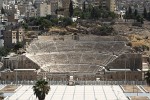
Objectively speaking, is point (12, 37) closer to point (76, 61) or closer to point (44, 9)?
point (76, 61)

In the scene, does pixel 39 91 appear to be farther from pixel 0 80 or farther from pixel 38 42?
pixel 38 42

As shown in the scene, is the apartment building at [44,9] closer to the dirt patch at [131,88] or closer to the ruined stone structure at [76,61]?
the ruined stone structure at [76,61]

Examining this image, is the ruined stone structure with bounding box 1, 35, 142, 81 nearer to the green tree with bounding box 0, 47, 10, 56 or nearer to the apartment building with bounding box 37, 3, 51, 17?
the green tree with bounding box 0, 47, 10, 56

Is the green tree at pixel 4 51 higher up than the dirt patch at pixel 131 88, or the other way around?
the green tree at pixel 4 51

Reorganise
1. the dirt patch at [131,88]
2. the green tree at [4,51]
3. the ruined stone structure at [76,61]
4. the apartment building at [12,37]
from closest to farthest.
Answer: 1. the dirt patch at [131,88]
2. the ruined stone structure at [76,61]
3. the green tree at [4,51]
4. the apartment building at [12,37]

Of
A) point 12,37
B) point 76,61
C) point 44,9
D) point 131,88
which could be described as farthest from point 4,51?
point 44,9

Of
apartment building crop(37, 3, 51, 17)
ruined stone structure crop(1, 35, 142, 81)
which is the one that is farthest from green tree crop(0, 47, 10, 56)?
apartment building crop(37, 3, 51, 17)

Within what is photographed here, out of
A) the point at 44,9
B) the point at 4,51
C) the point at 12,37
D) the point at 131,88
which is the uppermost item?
the point at 44,9

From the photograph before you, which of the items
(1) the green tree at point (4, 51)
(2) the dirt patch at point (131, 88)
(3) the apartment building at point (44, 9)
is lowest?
(2) the dirt patch at point (131, 88)

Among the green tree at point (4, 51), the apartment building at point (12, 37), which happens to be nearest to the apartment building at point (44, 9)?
the apartment building at point (12, 37)

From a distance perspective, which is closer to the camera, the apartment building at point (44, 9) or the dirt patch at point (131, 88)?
the dirt patch at point (131, 88)

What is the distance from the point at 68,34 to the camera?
320 ft

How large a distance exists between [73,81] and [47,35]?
25.1 metres

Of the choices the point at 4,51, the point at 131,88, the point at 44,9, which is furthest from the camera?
the point at 44,9
